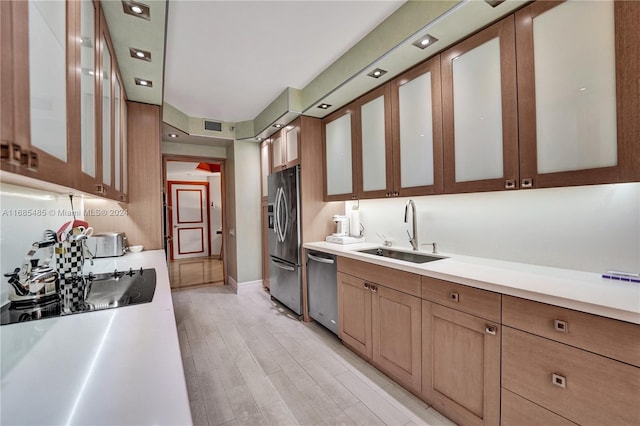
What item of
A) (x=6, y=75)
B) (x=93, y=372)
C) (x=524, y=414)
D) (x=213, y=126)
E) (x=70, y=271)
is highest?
(x=213, y=126)

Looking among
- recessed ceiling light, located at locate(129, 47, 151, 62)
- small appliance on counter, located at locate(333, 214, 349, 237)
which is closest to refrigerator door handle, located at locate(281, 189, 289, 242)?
small appliance on counter, located at locate(333, 214, 349, 237)

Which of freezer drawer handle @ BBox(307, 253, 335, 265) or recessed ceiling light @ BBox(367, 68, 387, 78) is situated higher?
recessed ceiling light @ BBox(367, 68, 387, 78)

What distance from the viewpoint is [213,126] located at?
160 inches

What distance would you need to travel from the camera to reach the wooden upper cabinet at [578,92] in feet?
3.93

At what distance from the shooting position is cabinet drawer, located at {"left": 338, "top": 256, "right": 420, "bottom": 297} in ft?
6.00

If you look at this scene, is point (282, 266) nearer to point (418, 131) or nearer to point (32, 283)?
point (418, 131)

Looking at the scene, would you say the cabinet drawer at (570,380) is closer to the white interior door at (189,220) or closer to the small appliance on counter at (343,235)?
the small appliance on counter at (343,235)

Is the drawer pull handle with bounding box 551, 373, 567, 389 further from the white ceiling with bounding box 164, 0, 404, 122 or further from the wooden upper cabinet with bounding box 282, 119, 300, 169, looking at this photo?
the wooden upper cabinet with bounding box 282, 119, 300, 169

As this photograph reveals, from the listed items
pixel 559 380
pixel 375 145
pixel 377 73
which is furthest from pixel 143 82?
pixel 559 380

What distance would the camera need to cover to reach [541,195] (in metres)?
1.68

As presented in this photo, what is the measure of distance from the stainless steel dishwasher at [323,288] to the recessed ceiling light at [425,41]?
1.90 meters

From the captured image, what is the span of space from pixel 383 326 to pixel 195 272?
506cm

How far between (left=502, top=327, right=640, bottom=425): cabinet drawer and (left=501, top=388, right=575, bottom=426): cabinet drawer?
0.02m

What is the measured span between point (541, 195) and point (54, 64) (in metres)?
2.43
